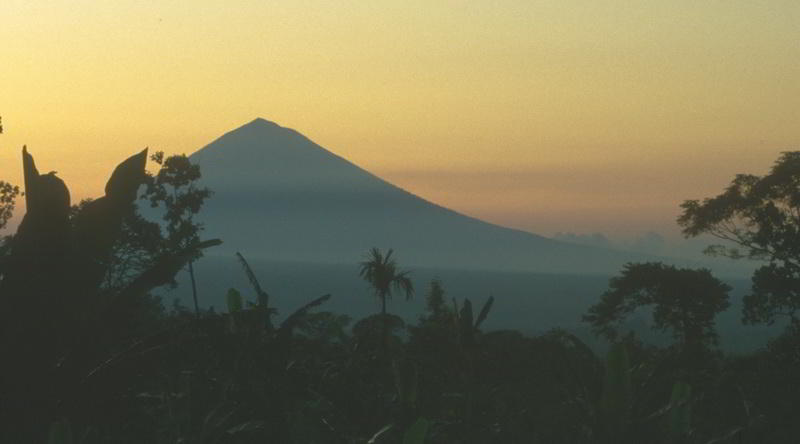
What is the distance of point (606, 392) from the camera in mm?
14594

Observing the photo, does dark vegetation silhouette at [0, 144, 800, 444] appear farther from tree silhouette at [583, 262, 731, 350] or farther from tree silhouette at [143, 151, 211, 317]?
tree silhouette at [143, 151, 211, 317]

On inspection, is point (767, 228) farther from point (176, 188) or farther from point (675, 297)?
point (176, 188)

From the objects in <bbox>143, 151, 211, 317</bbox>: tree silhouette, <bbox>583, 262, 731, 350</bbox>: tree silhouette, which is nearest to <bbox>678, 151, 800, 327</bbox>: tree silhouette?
<bbox>583, 262, 731, 350</bbox>: tree silhouette

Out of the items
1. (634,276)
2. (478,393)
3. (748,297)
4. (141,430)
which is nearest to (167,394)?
(141,430)

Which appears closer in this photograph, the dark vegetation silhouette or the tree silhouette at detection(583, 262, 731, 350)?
the dark vegetation silhouette

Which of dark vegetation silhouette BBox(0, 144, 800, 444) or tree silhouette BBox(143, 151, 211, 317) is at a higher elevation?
tree silhouette BBox(143, 151, 211, 317)

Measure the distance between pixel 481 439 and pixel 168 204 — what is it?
41.4 m

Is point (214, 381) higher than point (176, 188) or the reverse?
the reverse

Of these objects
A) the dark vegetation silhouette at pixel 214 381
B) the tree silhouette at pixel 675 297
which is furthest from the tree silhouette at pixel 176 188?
the dark vegetation silhouette at pixel 214 381

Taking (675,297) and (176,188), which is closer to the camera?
(675,297)

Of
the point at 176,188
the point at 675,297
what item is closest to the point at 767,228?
the point at 675,297

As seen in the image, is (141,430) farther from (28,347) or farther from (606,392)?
(606,392)

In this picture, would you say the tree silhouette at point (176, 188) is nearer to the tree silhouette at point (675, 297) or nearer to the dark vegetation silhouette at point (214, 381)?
the tree silhouette at point (675, 297)

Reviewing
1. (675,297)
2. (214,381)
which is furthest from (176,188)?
(214,381)
